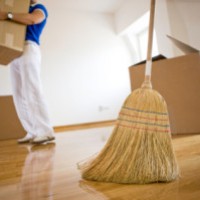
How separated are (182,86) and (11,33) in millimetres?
1163

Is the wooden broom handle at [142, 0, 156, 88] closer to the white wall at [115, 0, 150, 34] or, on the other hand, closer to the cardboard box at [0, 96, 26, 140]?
the cardboard box at [0, 96, 26, 140]

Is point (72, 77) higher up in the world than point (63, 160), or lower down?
higher up

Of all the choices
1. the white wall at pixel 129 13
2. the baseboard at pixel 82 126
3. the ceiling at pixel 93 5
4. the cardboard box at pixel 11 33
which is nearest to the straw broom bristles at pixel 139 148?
the cardboard box at pixel 11 33

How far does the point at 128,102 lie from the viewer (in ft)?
2.45

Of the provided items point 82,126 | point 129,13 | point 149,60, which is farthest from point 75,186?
point 129,13

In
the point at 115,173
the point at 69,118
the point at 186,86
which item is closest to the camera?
the point at 115,173

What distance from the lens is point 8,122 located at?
2.39 meters

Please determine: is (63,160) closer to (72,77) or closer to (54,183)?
(54,183)

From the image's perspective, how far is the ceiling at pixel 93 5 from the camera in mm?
3402

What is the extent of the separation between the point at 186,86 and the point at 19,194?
1.35m

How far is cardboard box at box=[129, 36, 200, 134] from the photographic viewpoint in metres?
1.59

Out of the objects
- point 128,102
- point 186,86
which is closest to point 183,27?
point 186,86

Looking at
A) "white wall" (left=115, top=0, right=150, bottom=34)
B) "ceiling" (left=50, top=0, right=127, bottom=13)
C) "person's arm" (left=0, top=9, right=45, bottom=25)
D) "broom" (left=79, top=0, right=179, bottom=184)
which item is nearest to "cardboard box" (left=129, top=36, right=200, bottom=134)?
"person's arm" (left=0, top=9, right=45, bottom=25)

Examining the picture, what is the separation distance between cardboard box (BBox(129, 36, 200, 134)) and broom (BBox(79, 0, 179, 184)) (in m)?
0.97
